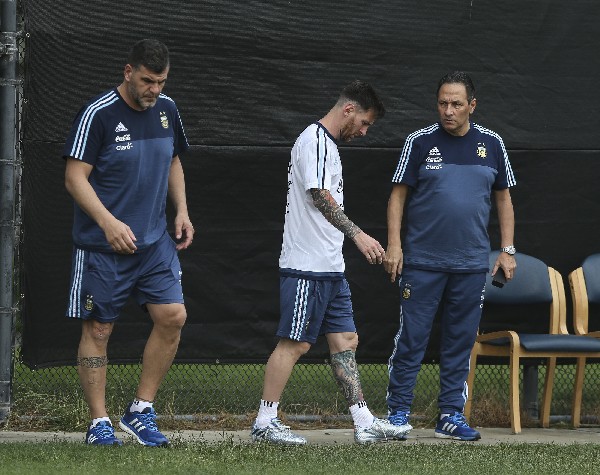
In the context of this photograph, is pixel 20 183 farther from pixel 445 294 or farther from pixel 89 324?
pixel 445 294

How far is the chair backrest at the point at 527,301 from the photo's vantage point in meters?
7.53

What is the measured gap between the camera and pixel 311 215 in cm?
627

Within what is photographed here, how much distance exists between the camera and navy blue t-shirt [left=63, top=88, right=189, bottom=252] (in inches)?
229

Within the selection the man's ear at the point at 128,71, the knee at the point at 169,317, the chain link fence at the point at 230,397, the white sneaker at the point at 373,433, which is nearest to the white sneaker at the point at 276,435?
the white sneaker at the point at 373,433

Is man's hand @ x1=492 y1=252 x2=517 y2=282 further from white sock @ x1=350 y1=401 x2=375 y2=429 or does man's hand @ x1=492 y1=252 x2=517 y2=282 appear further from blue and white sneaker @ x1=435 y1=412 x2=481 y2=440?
white sock @ x1=350 y1=401 x2=375 y2=429

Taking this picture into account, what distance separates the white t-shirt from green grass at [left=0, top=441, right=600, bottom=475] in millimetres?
936

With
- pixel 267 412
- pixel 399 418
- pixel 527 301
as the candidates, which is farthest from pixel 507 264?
pixel 267 412

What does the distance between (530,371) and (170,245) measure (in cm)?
269

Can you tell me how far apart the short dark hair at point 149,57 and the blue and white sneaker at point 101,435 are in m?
1.70

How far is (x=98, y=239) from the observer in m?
5.88

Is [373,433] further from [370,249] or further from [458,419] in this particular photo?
[370,249]

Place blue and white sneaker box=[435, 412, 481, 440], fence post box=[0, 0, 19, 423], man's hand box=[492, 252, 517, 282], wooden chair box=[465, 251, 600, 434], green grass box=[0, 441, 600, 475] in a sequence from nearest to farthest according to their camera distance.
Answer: green grass box=[0, 441, 600, 475] → fence post box=[0, 0, 19, 423] → blue and white sneaker box=[435, 412, 481, 440] → man's hand box=[492, 252, 517, 282] → wooden chair box=[465, 251, 600, 434]

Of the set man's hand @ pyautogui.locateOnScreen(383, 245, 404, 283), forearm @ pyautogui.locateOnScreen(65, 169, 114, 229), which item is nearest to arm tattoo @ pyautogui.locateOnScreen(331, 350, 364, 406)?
man's hand @ pyautogui.locateOnScreen(383, 245, 404, 283)

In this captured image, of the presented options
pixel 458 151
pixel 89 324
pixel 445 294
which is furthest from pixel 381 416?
pixel 89 324
